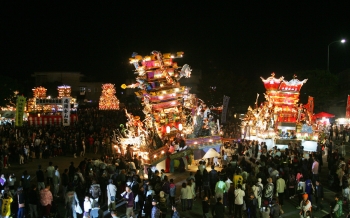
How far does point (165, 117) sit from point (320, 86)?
111 feet

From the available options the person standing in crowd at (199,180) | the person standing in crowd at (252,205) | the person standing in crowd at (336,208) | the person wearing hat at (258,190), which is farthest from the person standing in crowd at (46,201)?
the person standing in crowd at (336,208)

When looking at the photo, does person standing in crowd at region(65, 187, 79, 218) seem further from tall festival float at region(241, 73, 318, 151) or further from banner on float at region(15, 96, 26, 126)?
tall festival float at region(241, 73, 318, 151)

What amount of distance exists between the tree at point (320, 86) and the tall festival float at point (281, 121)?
24727 millimetres

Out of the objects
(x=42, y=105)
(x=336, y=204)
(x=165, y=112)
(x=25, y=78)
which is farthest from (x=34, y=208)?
(x=25, y=78)

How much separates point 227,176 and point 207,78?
35.2 m

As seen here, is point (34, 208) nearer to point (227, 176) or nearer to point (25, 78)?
point (227, 176)

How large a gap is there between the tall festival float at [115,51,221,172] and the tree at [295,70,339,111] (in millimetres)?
31527

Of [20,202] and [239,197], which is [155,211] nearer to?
[239,197]

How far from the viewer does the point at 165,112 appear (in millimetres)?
21750

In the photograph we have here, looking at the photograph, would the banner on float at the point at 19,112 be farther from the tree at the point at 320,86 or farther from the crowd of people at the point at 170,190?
the tree at the point at 320,86

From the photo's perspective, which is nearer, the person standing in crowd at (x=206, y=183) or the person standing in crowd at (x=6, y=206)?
the person standing in crowd at (x=6, y=206)

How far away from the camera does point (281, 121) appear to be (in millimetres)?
25922

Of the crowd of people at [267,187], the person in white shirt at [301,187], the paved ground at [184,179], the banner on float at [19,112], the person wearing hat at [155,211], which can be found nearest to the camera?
the person wearing hat at [155,211]

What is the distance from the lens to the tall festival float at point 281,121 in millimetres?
24547
